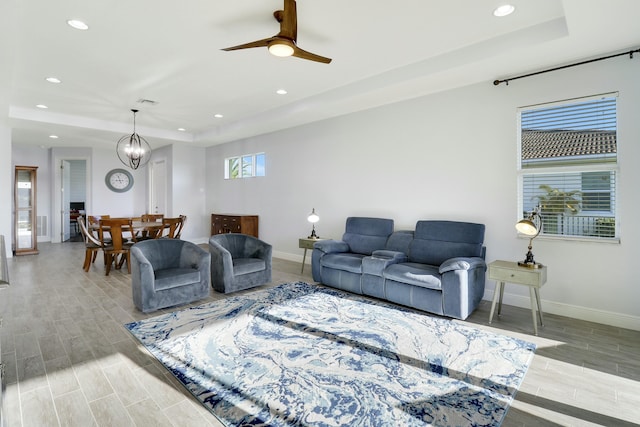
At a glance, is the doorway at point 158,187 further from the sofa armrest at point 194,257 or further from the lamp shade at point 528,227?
the lamp shade at point 528,227

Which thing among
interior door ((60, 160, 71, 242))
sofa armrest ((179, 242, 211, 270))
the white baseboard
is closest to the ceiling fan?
sofa armrest ((179, 242, 211, 270))

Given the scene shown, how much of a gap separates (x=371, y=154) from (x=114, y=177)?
317 inches

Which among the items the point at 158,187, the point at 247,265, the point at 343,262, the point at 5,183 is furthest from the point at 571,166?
the point at 5,183

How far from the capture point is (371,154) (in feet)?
17.1

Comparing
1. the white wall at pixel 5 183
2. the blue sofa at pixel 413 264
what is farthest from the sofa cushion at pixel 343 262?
the white wall at pixel 5 183

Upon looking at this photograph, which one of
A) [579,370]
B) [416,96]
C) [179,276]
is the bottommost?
[579,370]

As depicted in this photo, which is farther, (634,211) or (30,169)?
(30,169)

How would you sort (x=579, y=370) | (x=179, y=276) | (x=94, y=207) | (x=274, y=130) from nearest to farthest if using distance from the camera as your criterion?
(x=579, y=370) < (x=179, y=276) < (x=274, y=130) < (x=94, y=207)

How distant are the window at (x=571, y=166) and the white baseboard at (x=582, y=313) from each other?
0.77 metres

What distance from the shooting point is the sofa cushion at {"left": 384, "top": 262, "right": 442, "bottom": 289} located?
135 inches

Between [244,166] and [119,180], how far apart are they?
4.47 metres

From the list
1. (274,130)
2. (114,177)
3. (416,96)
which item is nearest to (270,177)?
(274,130)

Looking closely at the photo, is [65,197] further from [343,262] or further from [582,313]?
[582,313]

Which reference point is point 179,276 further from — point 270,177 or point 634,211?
point 634,211
